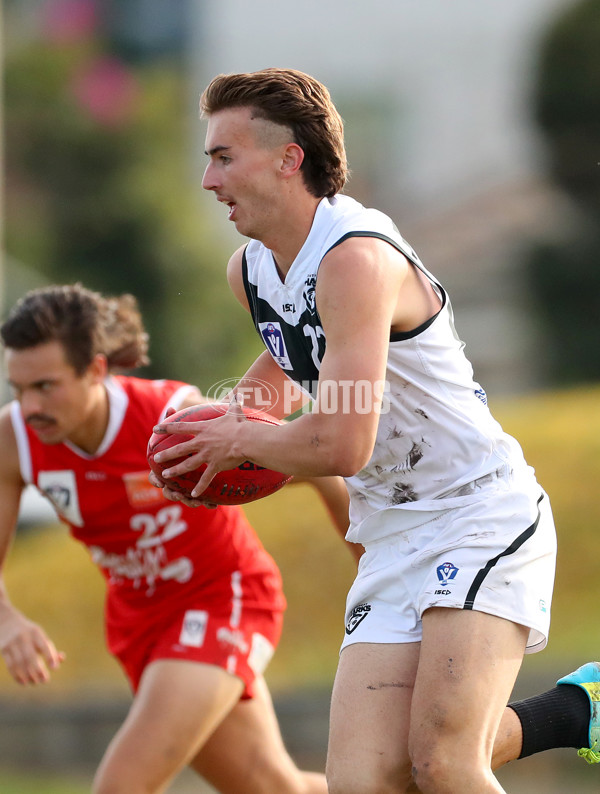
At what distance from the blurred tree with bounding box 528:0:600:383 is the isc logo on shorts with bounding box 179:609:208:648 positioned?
43.3 feet

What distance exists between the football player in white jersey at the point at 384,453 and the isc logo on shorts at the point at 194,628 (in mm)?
1170

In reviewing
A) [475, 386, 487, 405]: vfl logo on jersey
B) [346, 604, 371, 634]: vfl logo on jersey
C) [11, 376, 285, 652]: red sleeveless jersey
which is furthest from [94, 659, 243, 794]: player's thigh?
[475, 386, 487, 405]: vfl logo on jersey

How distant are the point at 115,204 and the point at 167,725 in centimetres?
1610

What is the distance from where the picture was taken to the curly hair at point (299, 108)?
128 inches

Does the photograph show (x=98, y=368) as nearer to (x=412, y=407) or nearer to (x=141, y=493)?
(x=141, y=493)

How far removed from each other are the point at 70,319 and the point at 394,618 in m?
1.97

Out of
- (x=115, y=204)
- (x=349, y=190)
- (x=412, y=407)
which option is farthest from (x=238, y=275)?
(x=115, y=204)

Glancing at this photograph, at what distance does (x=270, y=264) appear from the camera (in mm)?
3477

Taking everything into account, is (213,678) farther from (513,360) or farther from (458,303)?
(458,303)

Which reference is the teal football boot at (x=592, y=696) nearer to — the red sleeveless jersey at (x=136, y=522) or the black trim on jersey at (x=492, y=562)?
the black trim on jersey at (x=492, y=562)

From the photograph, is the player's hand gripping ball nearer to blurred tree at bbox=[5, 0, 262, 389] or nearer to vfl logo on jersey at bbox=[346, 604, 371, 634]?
vfl logo on jersey at bbox=[346, 604, 371, 634]

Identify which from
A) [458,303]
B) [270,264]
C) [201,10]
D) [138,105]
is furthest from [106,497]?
[201,10]

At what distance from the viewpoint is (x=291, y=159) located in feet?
10.8

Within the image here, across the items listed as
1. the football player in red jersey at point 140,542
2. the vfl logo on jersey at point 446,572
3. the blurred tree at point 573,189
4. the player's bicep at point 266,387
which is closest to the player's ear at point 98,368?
the football player in red jersey at point 140,542
